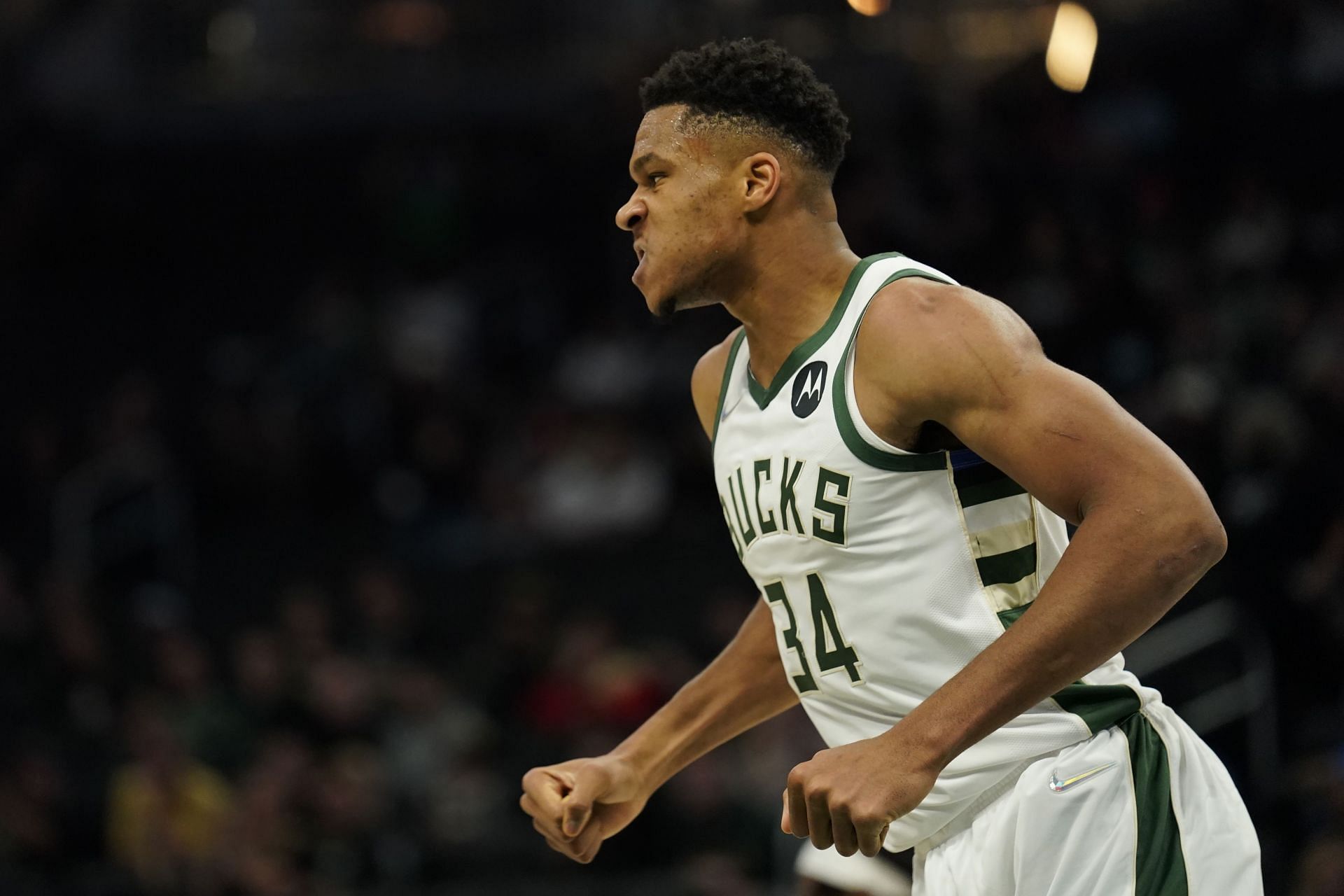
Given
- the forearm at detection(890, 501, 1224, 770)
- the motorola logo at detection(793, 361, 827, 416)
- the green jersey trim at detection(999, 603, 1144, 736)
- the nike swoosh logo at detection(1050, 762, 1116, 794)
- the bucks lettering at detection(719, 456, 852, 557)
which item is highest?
the motorola logo at detection(793, 361, 827, 416)

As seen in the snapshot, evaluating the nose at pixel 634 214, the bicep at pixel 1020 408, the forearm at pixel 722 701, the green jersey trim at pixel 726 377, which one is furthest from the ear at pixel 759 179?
the forearm at pixel 722 701

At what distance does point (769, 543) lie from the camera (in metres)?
3.52

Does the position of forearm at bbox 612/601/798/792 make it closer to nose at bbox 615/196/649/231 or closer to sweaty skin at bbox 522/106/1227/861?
sweaty skin at bbox 522/106/1227/861

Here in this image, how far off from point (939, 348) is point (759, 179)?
661 millimetres

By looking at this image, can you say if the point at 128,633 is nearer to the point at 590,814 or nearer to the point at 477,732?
the point at 477,732

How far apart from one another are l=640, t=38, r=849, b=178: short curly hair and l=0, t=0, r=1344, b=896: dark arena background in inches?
162

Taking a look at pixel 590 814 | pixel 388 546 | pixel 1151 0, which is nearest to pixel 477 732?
pixel 388 546

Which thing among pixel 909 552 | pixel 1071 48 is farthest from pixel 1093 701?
pixel 1071 48

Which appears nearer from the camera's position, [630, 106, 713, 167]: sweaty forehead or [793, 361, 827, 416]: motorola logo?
[793, 361, 827, 416]: motorola logo

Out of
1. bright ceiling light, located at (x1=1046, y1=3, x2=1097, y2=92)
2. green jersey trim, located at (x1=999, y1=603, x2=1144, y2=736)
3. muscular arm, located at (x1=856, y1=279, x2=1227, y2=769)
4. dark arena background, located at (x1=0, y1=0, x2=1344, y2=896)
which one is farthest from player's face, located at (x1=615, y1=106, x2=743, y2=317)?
bright ceiling light, located at (x1=1046, y1=3, x2=1097, y2=92)

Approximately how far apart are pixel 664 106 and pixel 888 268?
0.61 meters

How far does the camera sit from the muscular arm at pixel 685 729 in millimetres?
3820

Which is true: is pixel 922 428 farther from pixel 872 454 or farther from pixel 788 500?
pixel 788 500

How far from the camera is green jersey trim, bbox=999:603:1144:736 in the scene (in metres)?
3.31
